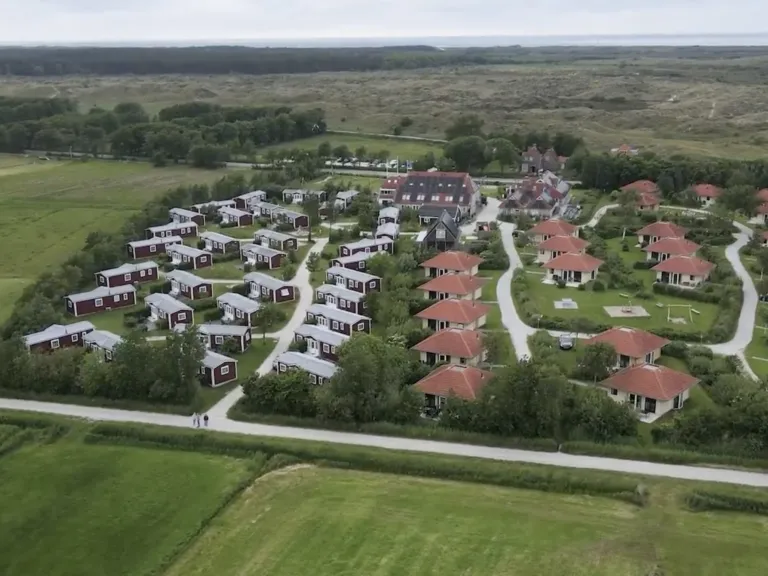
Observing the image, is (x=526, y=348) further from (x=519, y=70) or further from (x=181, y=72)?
(x=181, y=72)

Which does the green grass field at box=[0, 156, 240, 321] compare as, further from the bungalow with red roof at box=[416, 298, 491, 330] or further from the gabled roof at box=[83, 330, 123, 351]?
the bungalow with red roof at box=[416, 298, 491, 330]

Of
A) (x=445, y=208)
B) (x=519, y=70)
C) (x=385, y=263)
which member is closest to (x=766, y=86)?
(x=519, y=70)

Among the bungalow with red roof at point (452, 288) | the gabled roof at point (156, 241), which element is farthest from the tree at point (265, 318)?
the gabled roof at point (156, 241)

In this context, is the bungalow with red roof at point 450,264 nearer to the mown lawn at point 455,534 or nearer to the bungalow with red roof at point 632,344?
the bungalow with red roof at point 632,344

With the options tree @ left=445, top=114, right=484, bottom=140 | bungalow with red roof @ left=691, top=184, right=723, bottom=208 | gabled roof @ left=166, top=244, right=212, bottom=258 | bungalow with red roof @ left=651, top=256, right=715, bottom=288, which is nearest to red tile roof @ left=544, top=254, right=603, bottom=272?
bungalow with red roof @ left=651, top=256, right=715, bottom=288

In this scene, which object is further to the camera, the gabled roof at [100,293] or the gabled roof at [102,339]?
the gabled roof at [100,293]
